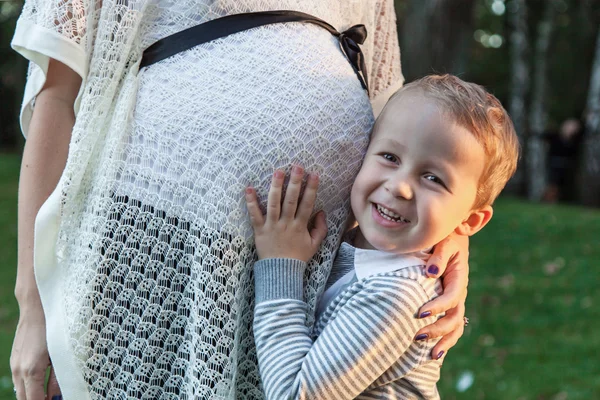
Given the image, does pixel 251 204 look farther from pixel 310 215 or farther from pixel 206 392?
pixel 206 392

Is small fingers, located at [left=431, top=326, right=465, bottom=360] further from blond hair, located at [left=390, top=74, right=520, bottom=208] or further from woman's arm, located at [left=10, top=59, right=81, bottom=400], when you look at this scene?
woman's arm, located at [left=10, top=59, right=81, bottom=400]

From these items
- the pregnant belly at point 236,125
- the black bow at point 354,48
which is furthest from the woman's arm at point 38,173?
the black bow at point 354,48

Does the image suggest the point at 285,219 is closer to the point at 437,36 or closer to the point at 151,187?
the point at 151,187

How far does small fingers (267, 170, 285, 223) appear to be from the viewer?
165 centimetres

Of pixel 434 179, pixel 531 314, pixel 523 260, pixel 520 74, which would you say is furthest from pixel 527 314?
pixel 520 74

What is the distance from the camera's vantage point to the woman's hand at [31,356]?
1663 millimetres

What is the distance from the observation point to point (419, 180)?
1.62m

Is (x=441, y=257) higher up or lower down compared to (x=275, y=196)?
lower down

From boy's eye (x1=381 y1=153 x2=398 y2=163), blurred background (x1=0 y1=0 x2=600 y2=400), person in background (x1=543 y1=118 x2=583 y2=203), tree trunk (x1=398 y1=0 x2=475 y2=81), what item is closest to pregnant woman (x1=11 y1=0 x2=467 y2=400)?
boy's eye (x1=381 y1=153 x2=398 y2=163)

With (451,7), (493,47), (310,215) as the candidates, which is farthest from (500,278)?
(493,47)

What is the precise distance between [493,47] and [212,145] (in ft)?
75.0

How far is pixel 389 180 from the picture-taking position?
5.32ft

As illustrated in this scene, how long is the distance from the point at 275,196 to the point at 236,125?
0.60ft

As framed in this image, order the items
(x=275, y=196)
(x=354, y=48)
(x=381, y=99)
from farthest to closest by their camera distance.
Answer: (x=381, y=99), (x=354, y=48), (x=275, y=196)
